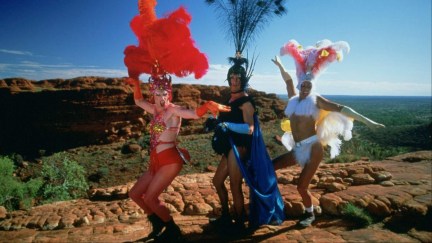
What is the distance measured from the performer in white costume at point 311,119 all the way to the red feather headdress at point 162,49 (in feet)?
5.14

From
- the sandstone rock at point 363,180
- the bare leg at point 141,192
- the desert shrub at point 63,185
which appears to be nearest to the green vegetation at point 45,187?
the desert shrub at point 63,185

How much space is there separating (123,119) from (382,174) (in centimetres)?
2851

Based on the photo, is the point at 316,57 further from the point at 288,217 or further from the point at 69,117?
the point at 69,117

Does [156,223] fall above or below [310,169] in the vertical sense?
below

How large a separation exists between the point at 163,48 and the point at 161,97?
580 millimetres

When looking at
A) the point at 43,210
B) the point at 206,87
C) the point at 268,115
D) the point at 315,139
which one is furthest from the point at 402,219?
the point at 206,87

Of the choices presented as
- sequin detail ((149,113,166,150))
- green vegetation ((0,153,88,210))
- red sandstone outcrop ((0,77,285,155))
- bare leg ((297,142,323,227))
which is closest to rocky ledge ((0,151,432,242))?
bare leg ((297,142,323,227))

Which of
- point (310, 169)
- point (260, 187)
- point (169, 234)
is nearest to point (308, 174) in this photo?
point (310, 169)

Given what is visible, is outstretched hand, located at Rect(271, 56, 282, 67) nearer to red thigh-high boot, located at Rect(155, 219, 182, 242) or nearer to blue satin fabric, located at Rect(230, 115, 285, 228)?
blue satin fabric, located at Rect(230, 115, 285, 228)

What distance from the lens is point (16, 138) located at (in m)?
28.8

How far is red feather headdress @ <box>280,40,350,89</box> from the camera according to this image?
4.14 metres

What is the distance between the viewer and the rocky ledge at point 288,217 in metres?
3.71

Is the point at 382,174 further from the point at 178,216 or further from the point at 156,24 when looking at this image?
the point at 156,24

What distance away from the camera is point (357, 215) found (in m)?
4.06
